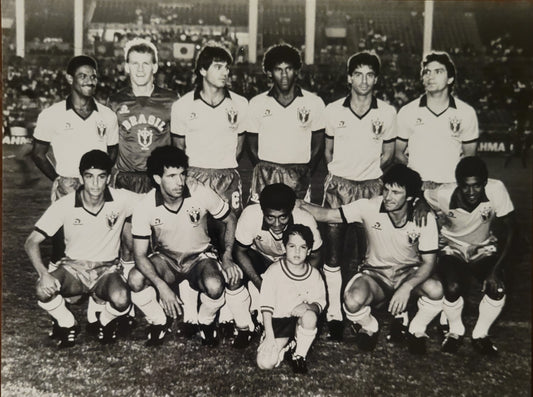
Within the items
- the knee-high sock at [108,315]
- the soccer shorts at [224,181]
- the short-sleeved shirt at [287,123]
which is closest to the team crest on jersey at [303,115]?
the short-sleeved shirt at [287,123]

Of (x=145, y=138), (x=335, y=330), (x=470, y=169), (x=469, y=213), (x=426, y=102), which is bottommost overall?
(x=335, y=330)

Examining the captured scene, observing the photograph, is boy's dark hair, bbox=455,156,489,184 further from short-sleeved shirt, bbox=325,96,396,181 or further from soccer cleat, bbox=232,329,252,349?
soccer cleat, bbox=232,329,252,349

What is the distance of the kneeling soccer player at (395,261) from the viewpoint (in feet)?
10.3

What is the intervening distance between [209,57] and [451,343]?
2034 mm

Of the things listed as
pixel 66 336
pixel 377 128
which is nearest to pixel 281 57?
pixel 377 128

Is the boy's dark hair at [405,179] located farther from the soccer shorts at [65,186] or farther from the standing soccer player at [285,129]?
the soccer shorts at [65,186]

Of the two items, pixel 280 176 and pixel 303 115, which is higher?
pixel 303 115

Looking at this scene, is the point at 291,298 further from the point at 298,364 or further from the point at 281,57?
the point at 281,57

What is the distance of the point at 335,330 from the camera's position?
3.24 metres

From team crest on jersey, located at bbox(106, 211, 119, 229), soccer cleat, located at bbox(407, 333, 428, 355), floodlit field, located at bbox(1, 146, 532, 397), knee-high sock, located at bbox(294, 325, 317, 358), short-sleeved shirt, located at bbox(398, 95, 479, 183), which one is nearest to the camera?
floodlit field, located at bbox(1, 146, 532, 397)

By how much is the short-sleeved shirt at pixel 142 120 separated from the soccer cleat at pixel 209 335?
941 mm

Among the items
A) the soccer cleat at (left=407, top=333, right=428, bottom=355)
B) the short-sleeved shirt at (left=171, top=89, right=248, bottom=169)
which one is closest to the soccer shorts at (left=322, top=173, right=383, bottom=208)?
the short-sleeved shirt at (left=171, top=89, right=248, bottom=169)

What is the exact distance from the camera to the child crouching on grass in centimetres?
305

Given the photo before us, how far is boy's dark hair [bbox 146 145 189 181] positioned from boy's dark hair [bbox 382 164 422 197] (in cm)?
109
